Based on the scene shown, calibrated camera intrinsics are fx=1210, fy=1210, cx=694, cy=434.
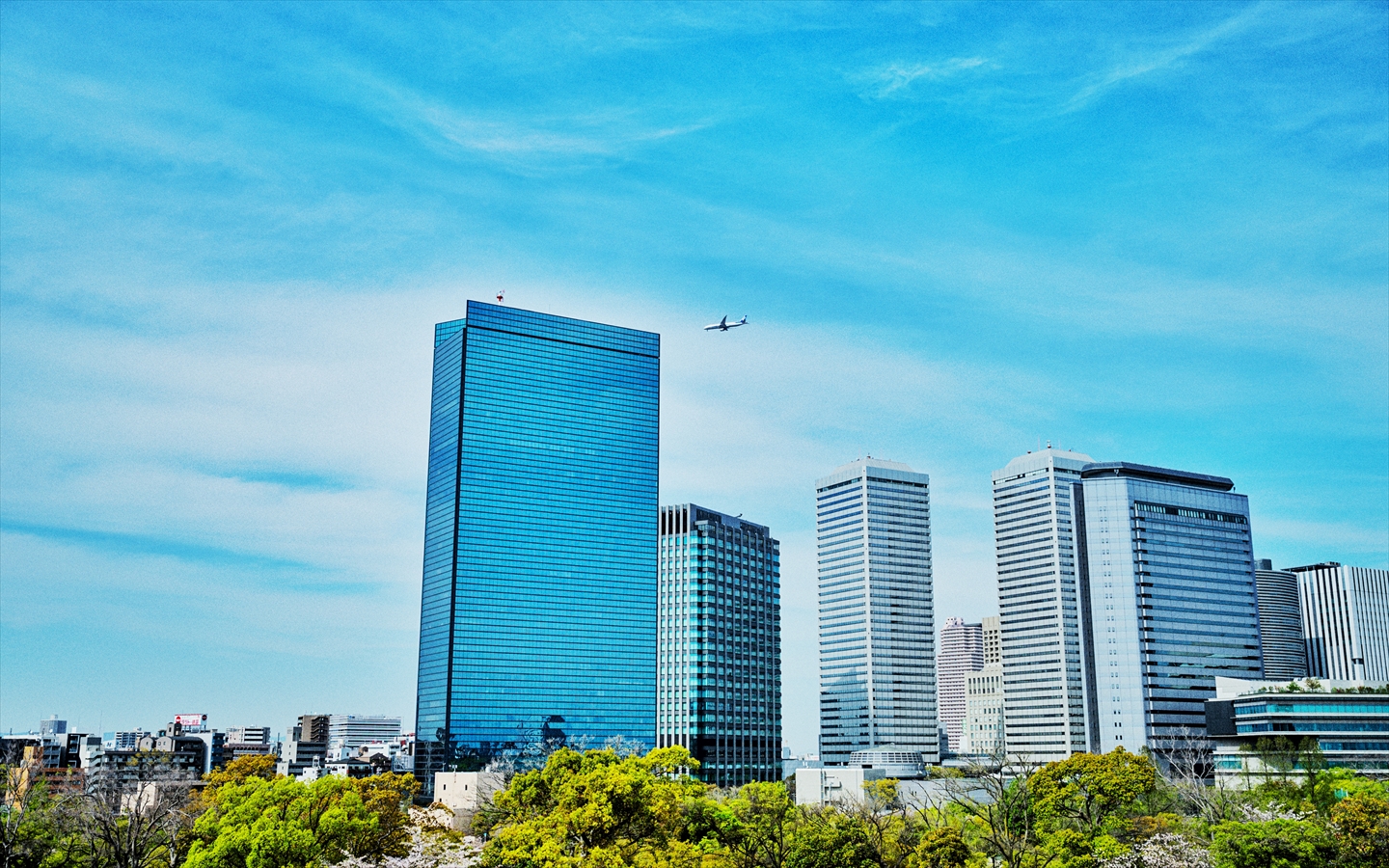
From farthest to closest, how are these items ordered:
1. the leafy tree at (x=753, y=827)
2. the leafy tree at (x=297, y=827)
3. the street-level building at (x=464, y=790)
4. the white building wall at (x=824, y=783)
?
the white building wall at (x=824, y=783) < the street-level building at (x=464, y=790) < the leafy tree at (x=753, y=827) < the leafy tree at (x=297, y=827)

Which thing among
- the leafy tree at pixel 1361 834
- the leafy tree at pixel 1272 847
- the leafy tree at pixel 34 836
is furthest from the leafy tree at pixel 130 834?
the leafy tree at pixel 1361 834

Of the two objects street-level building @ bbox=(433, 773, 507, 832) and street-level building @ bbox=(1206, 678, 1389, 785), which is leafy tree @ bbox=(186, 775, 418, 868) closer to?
street-level building @ bbox=(433, 773, 507, 832)

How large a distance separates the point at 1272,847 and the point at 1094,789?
2647 centimetres

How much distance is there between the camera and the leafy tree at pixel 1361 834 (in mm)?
69750

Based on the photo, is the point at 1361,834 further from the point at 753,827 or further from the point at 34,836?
the point at 34,836

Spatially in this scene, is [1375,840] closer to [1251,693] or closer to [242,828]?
[242,828]

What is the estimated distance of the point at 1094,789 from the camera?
93750 mm

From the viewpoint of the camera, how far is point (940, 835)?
244ft

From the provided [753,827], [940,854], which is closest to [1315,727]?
[940,854]

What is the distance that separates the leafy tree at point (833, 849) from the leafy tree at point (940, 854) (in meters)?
4.11

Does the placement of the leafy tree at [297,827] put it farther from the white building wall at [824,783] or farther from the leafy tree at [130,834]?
the white building wall at [824,783]

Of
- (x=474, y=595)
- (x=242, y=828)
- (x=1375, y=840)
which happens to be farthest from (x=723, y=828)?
(x=474, y=595)

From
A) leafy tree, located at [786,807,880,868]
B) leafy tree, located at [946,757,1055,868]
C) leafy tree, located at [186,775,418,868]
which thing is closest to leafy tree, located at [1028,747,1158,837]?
leafy tree, located at [946,757,1055,868]

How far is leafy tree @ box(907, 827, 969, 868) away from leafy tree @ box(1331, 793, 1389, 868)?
69.6 ft
